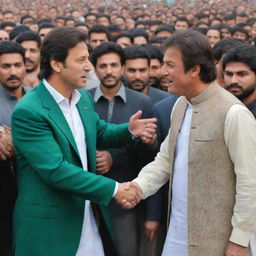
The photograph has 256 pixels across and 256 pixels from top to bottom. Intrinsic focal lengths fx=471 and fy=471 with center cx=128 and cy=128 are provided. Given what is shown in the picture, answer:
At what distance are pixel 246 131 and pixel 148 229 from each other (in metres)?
1.33

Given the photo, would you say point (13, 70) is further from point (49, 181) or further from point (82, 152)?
point (49, 181)

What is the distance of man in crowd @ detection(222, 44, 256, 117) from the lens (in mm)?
3363

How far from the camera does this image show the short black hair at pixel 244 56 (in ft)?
11.3

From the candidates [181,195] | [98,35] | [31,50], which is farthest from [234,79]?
[98,35]

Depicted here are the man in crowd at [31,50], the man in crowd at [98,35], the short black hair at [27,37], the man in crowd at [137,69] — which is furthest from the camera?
the man in crowd at [98,35]

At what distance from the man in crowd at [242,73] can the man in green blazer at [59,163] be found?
1186mm

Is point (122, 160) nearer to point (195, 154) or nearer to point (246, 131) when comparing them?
point (195, 154)

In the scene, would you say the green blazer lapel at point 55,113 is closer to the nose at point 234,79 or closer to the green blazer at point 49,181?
the green blazer at point 49,181

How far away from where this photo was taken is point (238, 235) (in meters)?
2.27

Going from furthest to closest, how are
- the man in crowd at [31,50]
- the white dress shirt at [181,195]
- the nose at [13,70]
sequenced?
the man in crowd at [31,50] → the nose at [13,70] → the white dress shirt at [181,195]

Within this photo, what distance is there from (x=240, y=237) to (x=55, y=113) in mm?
1152

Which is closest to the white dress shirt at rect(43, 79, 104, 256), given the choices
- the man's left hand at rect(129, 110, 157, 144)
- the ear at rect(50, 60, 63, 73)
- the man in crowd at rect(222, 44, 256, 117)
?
the ear at rect(50, 60, 63, 73)

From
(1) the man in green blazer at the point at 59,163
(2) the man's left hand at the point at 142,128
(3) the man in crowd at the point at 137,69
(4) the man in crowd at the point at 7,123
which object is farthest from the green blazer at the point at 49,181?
(3) the man in crowd at the point at 137,69

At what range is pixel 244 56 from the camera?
347cm
